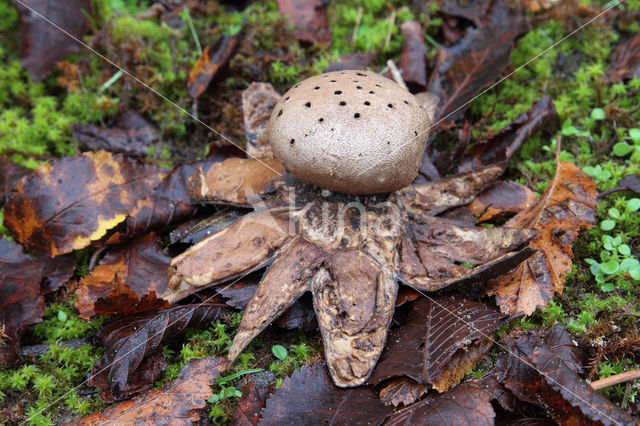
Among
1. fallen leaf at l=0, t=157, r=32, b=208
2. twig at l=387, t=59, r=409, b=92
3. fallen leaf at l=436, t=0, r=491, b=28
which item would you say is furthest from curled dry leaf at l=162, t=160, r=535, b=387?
fallen leaf at l=436, t=0, r=491, b=28

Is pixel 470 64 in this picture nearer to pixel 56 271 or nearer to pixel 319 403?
pixel 319 403

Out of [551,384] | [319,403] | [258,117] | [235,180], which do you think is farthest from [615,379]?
[258,117]

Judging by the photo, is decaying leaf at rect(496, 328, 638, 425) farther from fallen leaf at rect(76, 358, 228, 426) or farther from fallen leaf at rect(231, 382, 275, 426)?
fallen leaf at rect(76, 358, 228, 426)

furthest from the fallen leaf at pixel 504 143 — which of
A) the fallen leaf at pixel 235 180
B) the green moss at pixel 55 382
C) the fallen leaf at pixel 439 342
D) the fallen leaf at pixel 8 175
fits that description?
the fallen leaf at pixel 8 175

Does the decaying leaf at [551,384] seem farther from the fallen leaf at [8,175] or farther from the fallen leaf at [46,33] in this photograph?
the fallen leaf at [46,33]

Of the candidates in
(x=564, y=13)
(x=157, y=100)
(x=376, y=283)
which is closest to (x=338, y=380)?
(x=376, y=283)

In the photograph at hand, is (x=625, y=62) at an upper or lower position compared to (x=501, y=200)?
upper
